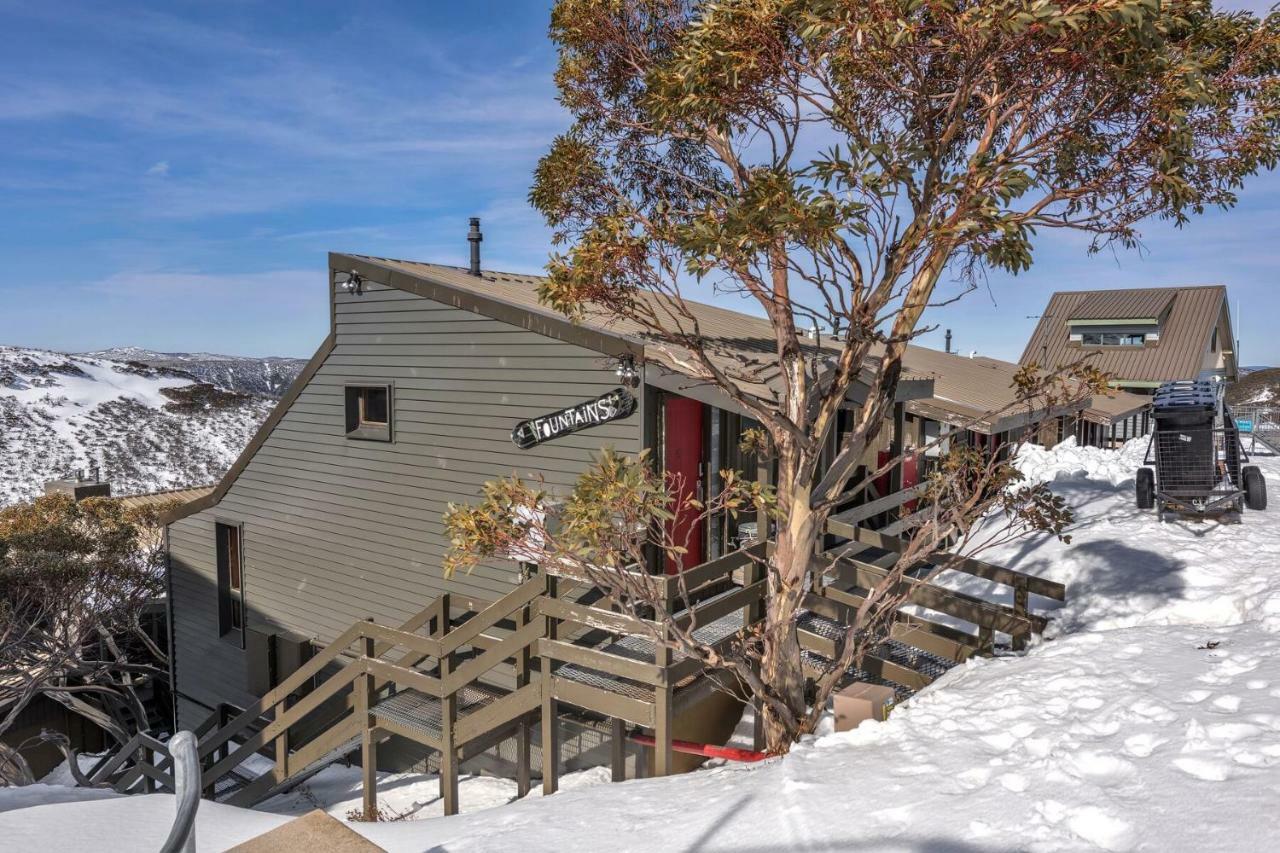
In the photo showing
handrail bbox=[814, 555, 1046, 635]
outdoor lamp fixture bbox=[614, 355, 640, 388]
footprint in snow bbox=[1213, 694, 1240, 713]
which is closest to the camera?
footprint in snow bbox=[1213, 694, 1240, 713]

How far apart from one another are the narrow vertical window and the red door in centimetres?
866

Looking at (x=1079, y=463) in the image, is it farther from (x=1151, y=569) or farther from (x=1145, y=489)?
(x=1151, y=569)

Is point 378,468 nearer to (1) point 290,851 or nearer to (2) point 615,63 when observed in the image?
(2) point 615,63

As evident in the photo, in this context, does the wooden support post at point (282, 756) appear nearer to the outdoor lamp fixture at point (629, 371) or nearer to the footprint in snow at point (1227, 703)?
the outdoor lamp fixture at point (629, 371)

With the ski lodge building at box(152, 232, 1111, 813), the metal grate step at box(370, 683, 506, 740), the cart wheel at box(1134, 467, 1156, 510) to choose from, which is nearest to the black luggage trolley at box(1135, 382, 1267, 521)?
the cart wheel at box(1134, 467, 1156, 510)

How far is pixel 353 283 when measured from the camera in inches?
478

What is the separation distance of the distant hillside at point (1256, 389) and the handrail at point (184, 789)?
56902mm

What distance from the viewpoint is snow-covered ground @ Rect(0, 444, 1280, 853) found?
4695 millimetres

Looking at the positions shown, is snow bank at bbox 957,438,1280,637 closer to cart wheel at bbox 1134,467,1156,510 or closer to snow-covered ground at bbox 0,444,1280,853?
cart wheel at bbox 1134,467,1156,510

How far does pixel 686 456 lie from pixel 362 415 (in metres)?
5.33

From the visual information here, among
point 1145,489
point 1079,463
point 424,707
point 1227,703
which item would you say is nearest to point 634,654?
point 424,707

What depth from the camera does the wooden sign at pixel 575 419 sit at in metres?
9.29

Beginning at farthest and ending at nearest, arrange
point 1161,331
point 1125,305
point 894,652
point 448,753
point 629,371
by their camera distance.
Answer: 1. point 1125,305
2. point 1161,331
3. point 894,652
4. point 629,371
5. point 448,753

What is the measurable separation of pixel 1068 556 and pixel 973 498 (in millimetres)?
5198
